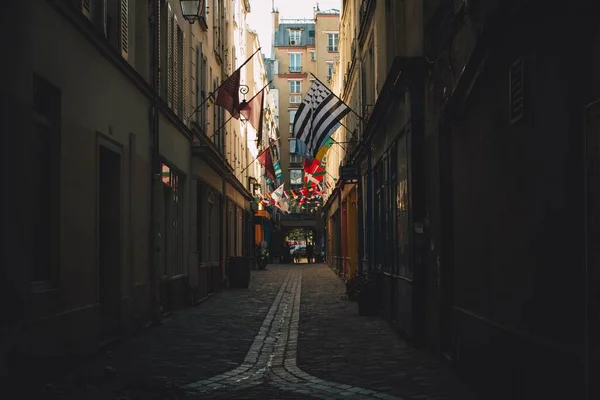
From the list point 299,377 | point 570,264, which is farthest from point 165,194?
point 570,264

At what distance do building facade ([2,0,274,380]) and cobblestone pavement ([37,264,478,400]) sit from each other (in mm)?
714

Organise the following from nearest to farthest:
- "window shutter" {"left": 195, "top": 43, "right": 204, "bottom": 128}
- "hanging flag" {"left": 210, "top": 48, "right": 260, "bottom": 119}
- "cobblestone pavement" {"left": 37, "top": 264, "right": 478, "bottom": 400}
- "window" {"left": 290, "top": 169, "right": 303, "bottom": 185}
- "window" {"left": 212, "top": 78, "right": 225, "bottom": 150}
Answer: "cobblestone pavement" {"left": 37, "top": 264, "right": 478, "bottom": 400} < "hanging flag" {"left": 210, "top": 48, "right": 260, "bottom": 119} < "window shutter" {"left": 195, "top": 43, "right": 204, "bottom": 128} < "window" {"left": 212, "top": 78, "right": 225, "bottom": 150} < "window" {"left": 290, "top": 169, "right": 303, "bottom": 185}

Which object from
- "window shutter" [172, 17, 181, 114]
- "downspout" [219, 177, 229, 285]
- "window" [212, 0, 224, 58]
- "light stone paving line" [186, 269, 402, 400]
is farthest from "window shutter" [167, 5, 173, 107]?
"downspout" [219, 177, 229, 285]

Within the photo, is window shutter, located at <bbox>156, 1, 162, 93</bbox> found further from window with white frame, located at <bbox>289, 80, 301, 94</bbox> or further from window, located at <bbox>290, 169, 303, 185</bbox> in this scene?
window with white frame, located at <bbox>289, 80, 301, 94</bbox>

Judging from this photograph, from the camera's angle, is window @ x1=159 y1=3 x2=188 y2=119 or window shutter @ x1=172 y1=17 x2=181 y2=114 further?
window shutter @ x1=172 y1=17 x2=181 y2=114

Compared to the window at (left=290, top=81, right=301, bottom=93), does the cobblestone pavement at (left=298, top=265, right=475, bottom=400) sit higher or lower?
lower

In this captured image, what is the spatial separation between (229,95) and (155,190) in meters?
4.91

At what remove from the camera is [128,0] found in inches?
536

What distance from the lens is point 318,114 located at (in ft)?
66.2

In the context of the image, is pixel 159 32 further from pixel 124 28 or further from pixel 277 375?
pixel 277 375

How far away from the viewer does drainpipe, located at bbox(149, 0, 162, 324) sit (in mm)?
15031

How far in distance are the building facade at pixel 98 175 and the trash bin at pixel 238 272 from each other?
4.83 m

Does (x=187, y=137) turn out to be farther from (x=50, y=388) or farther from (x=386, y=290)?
(x=50, y=388)

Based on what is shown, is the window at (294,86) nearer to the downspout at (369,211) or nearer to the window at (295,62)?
the window at (295,62)
